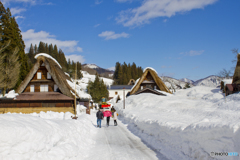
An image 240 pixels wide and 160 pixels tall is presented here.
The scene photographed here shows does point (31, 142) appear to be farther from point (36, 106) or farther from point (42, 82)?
point (42, 82)

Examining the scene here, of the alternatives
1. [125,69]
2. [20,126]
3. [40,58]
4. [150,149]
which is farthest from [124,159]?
[125,69]

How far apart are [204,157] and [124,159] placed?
2.95 m

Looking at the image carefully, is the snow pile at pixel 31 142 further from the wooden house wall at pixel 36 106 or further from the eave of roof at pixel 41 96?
the wooden house wall at pixel 36 106

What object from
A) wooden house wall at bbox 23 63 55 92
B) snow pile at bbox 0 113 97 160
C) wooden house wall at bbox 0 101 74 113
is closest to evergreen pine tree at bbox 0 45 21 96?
wooden house wall at bbox 0 101 74 113

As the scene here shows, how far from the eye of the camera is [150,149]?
8250mm

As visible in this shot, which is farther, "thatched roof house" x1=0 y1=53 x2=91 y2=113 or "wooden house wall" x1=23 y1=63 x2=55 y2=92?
"wooden house wall" x1=23 y1=63 x2=55 y2=92

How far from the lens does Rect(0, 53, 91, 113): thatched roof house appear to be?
24.1m

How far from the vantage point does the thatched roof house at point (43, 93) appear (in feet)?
79.2

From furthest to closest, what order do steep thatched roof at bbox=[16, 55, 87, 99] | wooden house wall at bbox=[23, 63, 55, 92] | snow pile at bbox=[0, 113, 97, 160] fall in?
wooden house wall at bbox=[23, 63, 55, 92] < steep thatched roof at bbox=[16, 55, 87, 99] < snow pile at bbox=[0, 113, 97, 160]

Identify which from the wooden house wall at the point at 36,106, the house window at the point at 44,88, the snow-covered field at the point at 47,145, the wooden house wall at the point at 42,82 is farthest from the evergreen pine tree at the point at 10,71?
the snow-covered field at the point at 47,145

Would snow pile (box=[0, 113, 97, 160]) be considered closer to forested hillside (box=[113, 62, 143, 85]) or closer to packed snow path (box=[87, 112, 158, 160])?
packed snow path (box=[87, 112, 158, 160])

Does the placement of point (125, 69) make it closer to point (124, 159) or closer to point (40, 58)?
point (40, 58)

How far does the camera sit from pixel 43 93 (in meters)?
25.0

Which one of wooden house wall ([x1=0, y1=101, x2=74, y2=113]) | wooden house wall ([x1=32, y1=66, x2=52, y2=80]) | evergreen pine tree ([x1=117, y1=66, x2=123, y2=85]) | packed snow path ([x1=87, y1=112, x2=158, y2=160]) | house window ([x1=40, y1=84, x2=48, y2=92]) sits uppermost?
evergreen pine tree ([x1=117, y1=66, x2=123, y2=85])
